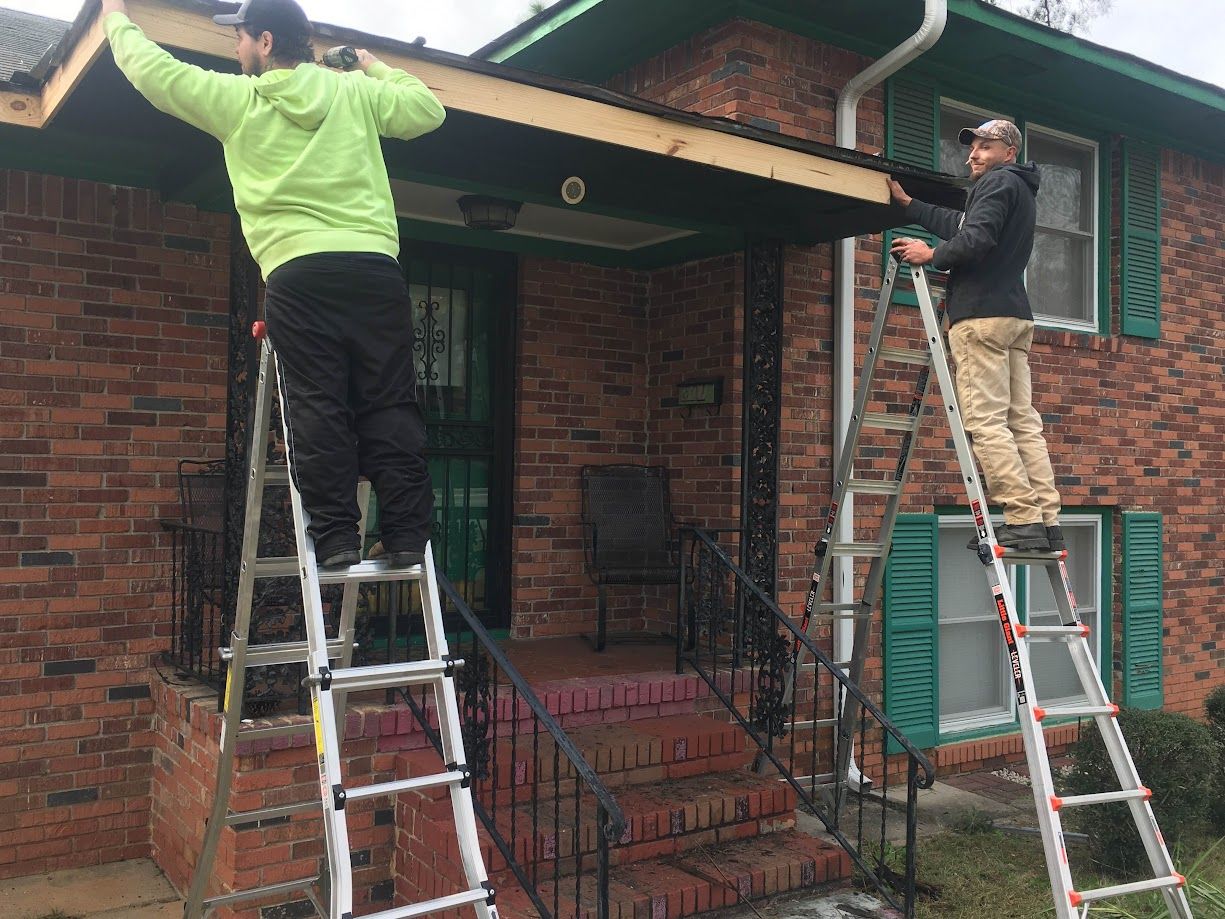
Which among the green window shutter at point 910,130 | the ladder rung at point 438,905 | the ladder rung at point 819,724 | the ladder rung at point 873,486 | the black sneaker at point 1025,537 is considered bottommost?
the ladder rung at point 819,724

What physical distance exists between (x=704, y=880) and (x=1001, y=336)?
2387 mm

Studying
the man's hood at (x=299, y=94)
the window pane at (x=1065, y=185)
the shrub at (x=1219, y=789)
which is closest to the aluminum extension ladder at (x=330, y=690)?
the man's hood at (x=299, y=94)

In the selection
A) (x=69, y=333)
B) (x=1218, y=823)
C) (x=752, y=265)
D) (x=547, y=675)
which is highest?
(x=752, y=265)

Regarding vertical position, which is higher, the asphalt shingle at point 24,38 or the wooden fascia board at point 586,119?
the asphalt shingle at point 24,38

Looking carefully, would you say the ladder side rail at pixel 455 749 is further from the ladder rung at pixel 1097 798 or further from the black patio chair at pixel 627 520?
the black patio chair at pixel 627 520

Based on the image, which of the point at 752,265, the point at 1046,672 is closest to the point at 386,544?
the point at 752,265

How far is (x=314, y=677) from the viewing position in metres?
2.67

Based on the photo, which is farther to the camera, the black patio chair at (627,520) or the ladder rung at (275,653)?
the black patio chair at (627,520)

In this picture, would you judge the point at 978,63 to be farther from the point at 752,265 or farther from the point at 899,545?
the point at 899,545

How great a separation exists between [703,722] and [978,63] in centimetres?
445

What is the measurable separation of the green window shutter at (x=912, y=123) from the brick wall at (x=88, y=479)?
13.0ft

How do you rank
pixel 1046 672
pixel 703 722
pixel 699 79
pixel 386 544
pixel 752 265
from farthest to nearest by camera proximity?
pixel 1046 672 → pixel 699 79 → pixel 752 265 → pixel 703 722 → pixel 386 544

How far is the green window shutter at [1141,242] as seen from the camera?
25.4 feet

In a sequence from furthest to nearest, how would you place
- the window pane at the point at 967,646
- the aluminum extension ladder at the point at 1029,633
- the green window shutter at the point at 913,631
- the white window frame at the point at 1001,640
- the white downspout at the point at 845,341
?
the window pane at the point at 967,646 < the white window frame at the point at 1001,640 < the green window shutter at the point at 913,631 < the white downspout at the point at 845,341 < the aluminum extension ladder at the point at 1029,633
